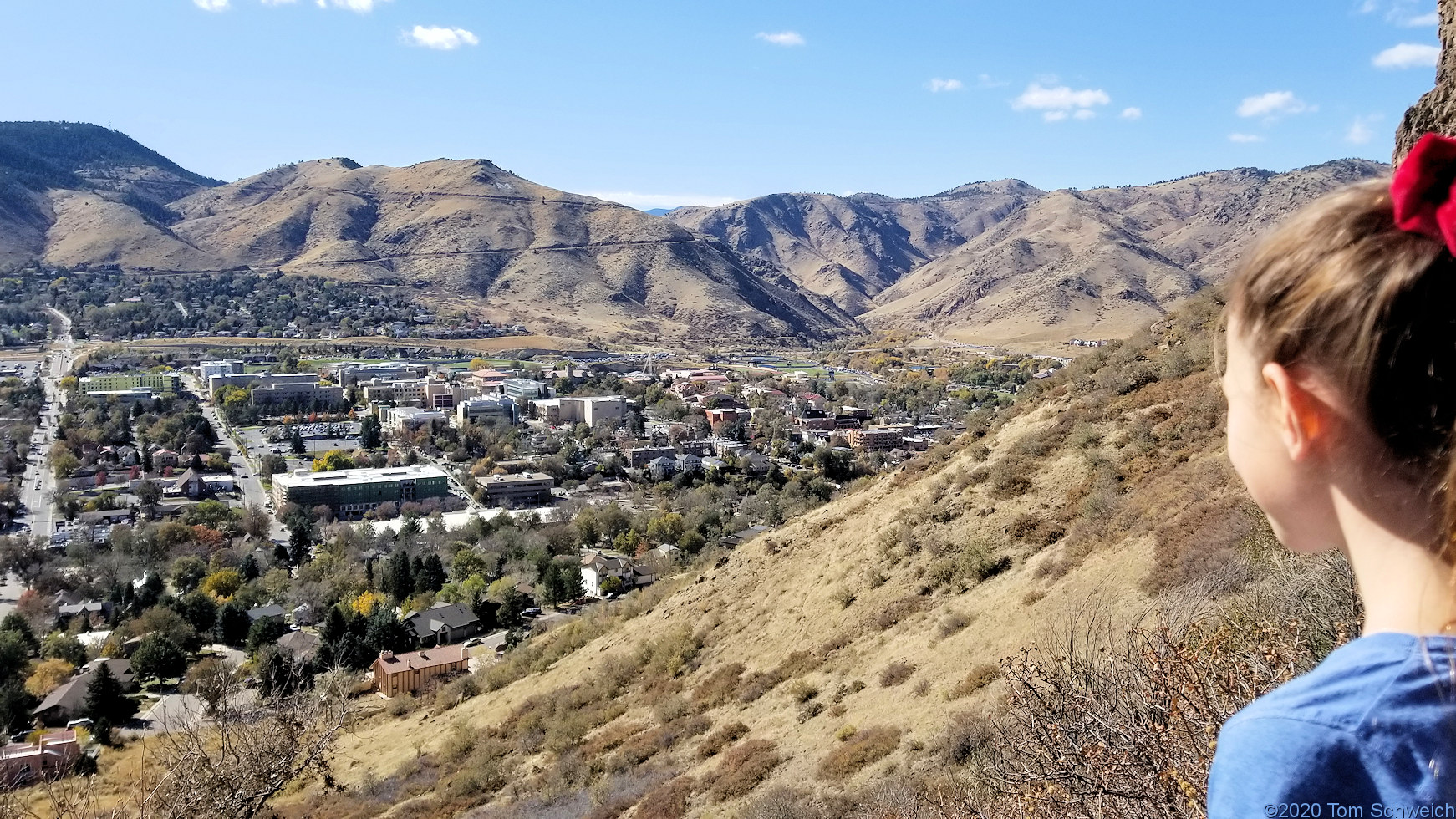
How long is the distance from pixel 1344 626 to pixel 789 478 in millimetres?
A: 32649

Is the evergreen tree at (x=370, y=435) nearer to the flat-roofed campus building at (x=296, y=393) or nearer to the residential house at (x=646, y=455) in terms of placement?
the flat-roofed campus building at (x=296, y=393)

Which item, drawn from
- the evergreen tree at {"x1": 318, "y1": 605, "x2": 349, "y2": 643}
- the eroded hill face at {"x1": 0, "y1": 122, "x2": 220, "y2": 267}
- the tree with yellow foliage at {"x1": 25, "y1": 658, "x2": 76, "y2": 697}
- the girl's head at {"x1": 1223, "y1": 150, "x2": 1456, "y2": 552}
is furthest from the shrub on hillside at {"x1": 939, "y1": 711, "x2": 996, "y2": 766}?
the eroded hill face at {"x1": 0, "y1": 122, "x2": 220, "y2": 267}

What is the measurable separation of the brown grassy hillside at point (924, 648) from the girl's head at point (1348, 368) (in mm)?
2276

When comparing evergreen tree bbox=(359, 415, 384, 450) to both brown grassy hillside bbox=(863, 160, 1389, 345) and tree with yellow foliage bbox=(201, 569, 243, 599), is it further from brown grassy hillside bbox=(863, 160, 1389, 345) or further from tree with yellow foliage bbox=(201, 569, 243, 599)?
brown grassy hillside bbox=(863, 160, 1389, 345)

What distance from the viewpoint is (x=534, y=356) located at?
76.9 meters

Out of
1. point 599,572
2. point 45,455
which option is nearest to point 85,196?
point 45,455

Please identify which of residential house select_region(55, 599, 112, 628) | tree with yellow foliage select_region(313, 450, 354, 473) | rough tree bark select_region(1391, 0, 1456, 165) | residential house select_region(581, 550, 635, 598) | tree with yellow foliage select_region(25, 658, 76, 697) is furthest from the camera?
tree with yellow foliage select_region(313, 450, 354, 473)

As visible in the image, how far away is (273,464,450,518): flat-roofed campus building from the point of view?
35625mm

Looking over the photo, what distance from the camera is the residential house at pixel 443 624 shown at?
20719mm

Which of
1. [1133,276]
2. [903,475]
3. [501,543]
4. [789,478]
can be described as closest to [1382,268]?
[903,475]

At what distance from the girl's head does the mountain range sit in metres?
82.7

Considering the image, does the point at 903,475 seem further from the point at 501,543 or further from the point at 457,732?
the point at 501,543

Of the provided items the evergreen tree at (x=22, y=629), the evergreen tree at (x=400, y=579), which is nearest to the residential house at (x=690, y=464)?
the evergreen tree at (x=400, y=579)

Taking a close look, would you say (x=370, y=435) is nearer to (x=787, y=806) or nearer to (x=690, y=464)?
(x=690, y=464)
